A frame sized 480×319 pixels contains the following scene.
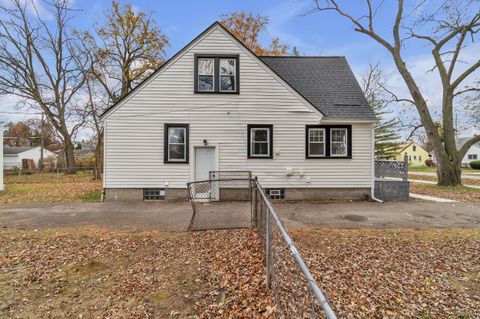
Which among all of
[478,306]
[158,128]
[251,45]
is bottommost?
[478,306]

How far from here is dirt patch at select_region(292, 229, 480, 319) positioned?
329 cm

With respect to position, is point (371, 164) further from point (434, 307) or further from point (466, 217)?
point (434, 307)

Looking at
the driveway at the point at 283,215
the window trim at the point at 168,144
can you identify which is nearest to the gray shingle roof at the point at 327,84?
the driveway at the point at 283,215

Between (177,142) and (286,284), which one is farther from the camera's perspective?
(177,142)

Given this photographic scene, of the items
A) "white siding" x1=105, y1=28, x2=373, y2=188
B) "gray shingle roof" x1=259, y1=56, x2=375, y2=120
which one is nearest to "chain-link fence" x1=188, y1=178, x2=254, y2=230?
"white siding" x1=105, y1=28, x2=373, y2=188

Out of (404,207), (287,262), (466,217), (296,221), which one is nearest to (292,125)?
(296,221)

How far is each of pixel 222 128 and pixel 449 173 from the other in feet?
45.3

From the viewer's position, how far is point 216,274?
4.05 m

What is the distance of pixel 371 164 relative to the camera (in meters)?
10.5

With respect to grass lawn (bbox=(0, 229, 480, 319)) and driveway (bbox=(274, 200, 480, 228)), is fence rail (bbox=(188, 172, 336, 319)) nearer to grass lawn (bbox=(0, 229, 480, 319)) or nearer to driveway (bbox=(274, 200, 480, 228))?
grass lawn (bbox=(0, 229, 480, 319))

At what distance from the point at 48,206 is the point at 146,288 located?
7982 mm

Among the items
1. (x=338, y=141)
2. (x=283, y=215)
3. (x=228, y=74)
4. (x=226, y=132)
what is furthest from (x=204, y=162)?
(x=338, y=141)

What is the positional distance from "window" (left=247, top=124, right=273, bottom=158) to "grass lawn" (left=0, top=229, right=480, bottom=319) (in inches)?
191

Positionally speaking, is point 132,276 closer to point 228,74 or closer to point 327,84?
point 228,74
